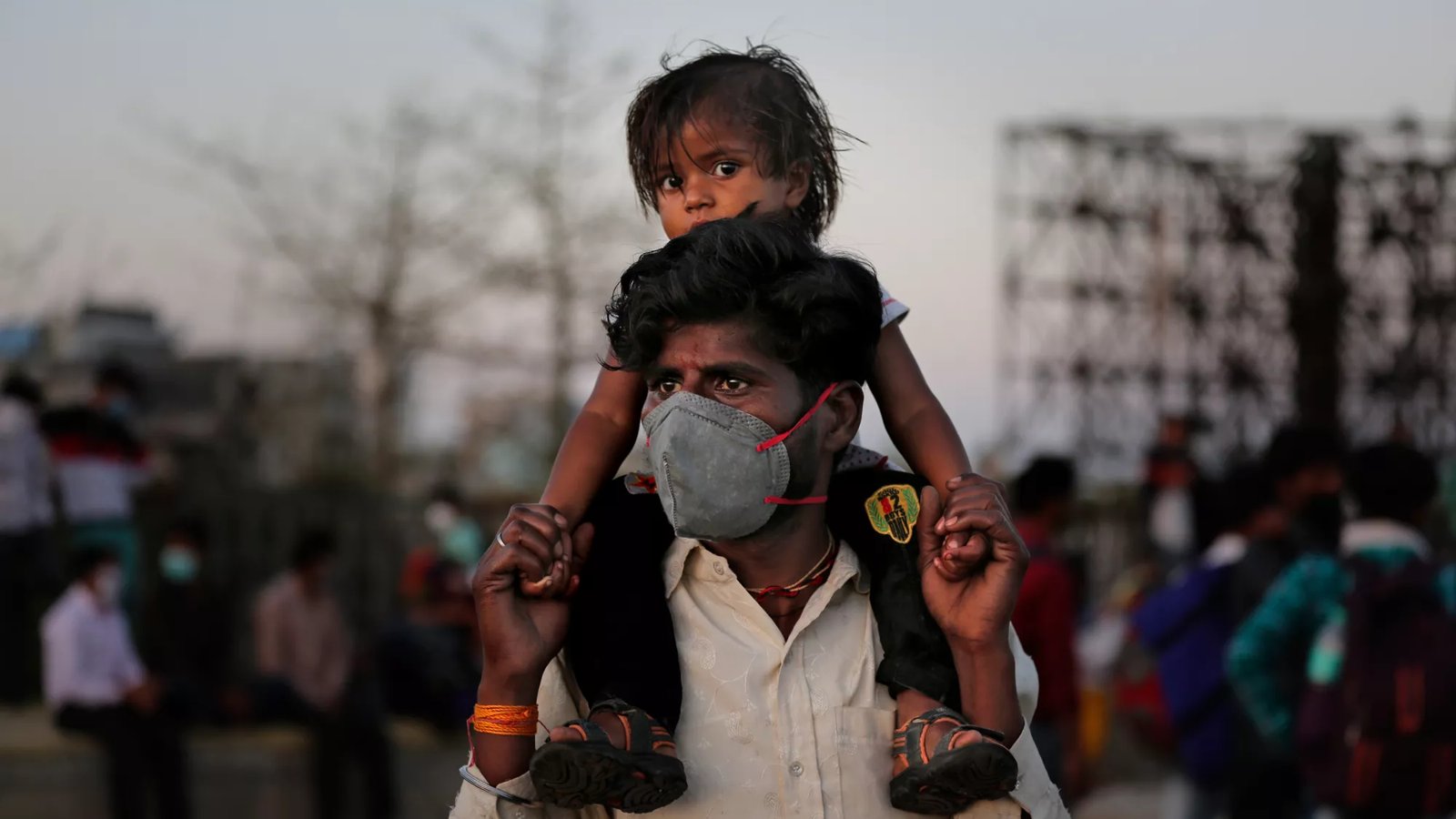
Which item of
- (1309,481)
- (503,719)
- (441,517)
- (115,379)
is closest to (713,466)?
(503,719)

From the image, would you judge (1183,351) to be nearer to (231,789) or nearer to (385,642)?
(385,642)

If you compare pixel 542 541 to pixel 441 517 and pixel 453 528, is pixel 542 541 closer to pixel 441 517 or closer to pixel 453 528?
pixel 453 528

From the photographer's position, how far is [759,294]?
8.70 feet

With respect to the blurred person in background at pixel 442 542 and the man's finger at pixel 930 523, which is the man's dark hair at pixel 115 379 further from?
the man's finger at pixel 930 523

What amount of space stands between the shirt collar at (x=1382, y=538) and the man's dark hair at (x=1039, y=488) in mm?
1661

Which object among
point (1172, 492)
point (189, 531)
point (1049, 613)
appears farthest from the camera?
point (1172, 492)

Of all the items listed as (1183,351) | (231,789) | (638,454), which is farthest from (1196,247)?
(638,454)

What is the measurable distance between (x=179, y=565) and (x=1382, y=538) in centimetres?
719

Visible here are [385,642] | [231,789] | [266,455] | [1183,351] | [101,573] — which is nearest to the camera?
[101,573]

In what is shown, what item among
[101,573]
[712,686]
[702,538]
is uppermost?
[702,538]

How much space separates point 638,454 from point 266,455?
17.2 meters

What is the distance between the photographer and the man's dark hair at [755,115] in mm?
3020

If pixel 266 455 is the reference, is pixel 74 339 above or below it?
above

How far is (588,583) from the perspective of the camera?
277 centimetres
